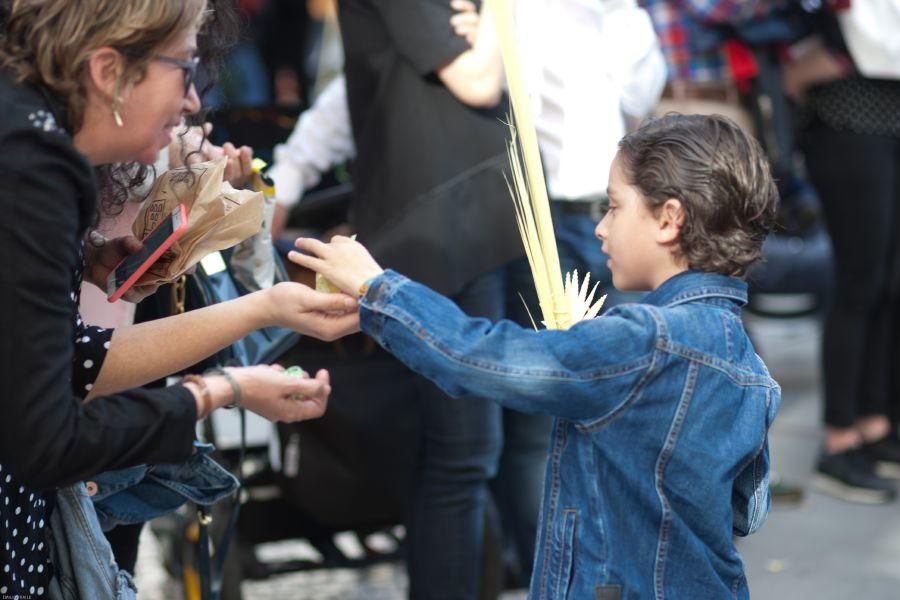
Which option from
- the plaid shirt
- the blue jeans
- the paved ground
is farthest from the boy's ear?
the plaid shirt

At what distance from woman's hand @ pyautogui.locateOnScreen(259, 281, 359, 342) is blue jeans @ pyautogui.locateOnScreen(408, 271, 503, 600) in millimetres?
938

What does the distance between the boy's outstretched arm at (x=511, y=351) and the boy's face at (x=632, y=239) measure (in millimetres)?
174

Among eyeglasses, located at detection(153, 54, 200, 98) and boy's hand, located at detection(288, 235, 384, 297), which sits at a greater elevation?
eyeglasses, located at detection(153, 54, 200, 98)

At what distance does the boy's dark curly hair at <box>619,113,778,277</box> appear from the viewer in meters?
1.89

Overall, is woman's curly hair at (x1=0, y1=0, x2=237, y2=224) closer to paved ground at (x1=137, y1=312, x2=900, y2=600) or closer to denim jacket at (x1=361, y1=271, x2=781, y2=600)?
denim jacket at (x1=361, y1=271, x2=781, y2=600)

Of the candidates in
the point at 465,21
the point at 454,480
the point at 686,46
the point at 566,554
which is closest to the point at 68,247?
the point at 566,554

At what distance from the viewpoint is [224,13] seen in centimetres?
206

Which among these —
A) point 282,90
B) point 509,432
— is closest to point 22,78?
point 509,432

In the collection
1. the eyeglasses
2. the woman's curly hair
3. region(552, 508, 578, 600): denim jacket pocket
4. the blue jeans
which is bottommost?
the blue jeans

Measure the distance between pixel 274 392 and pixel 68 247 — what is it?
38 cm

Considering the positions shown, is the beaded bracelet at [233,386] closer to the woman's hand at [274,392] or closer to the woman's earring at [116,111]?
the woman's hand at [274,392]

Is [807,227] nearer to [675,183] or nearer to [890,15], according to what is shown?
[890,15]

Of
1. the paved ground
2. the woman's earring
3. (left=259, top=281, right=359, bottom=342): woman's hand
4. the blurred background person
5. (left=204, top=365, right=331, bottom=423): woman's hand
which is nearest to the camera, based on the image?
the woman's earring

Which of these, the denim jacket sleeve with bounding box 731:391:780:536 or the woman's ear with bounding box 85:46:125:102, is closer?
the woman's ear with bounding box 85:46:125:102
